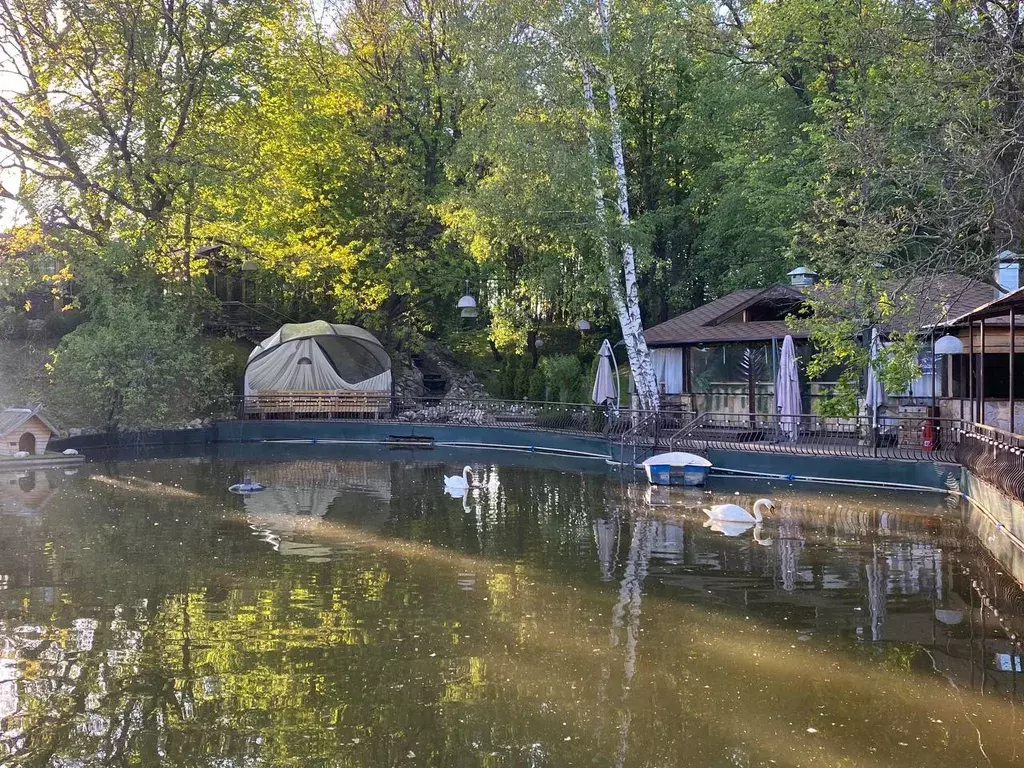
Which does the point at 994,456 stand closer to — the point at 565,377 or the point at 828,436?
the point at 828,436

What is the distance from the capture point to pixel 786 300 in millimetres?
24469

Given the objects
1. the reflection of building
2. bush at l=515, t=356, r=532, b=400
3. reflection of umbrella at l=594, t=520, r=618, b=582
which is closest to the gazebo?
bush at l=515, t=356, r=532, b=400

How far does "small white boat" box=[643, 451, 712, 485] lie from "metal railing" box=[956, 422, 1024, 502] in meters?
5.15

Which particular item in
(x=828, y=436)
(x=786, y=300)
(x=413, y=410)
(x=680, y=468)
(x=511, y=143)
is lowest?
(x=680, y=468)

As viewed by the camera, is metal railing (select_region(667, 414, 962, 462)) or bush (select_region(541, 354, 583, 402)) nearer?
metal railing (select_region(667, 414, 962, 462))

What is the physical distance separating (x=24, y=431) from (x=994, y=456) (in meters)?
23.7

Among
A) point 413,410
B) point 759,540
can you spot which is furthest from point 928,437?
point 413,410

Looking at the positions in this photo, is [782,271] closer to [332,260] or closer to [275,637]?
[332,260]

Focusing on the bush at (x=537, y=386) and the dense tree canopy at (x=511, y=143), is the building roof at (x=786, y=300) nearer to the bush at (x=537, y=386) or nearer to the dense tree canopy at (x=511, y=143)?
the dense tree canopy at (x=511, y=143)

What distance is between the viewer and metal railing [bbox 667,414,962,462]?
19922 millimetres

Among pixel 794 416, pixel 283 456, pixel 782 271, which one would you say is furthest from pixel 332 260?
pixel 794 416

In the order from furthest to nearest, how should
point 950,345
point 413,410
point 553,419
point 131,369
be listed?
point 413,410 → point 553,419 → point 131,369 → point 950,345

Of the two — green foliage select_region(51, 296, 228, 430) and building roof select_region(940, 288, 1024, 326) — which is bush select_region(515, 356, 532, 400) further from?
building roof select_region(940, 288, 1024, 326)

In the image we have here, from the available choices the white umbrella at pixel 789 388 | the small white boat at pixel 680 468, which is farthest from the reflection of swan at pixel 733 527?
the white umbrella at pixel 789 388
